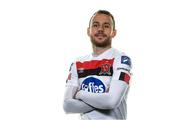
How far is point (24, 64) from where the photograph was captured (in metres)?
4.48

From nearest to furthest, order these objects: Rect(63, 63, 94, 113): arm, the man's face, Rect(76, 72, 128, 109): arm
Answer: Rect(76, 72, 128, 109): arm → Rect(63, 63, 94, 113): arm → the man's face

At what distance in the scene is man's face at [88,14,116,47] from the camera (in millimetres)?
2742

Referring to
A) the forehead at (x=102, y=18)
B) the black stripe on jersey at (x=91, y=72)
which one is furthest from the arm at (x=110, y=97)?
the forehead at (x=102, y=18)

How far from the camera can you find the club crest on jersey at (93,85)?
2627mm

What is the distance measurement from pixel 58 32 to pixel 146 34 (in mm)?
917

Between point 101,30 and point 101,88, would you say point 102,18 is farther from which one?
point 101,88

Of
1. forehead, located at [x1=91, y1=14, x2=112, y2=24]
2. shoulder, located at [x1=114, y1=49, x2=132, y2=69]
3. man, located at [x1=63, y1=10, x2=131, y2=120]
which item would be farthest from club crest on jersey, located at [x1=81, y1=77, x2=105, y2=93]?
forehead, located at [x1=91, y1=14, x2=112, y2=24]

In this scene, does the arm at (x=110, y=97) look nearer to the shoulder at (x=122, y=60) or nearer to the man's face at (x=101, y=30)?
the shoulder at (x=122, y=60)

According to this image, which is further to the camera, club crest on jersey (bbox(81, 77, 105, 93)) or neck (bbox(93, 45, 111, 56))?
neck (bbox(93, 45, 111, 56))

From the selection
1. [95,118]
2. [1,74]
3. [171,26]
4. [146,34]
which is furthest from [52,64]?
[95,118]

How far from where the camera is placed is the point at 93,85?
104 inches

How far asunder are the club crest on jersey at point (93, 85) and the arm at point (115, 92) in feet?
0.15

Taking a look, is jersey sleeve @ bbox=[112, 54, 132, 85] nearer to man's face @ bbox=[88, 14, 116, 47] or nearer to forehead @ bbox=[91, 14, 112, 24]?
man's face @ bbox=[88, 14, 116, 47]

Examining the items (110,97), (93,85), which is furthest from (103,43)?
(110,97)
